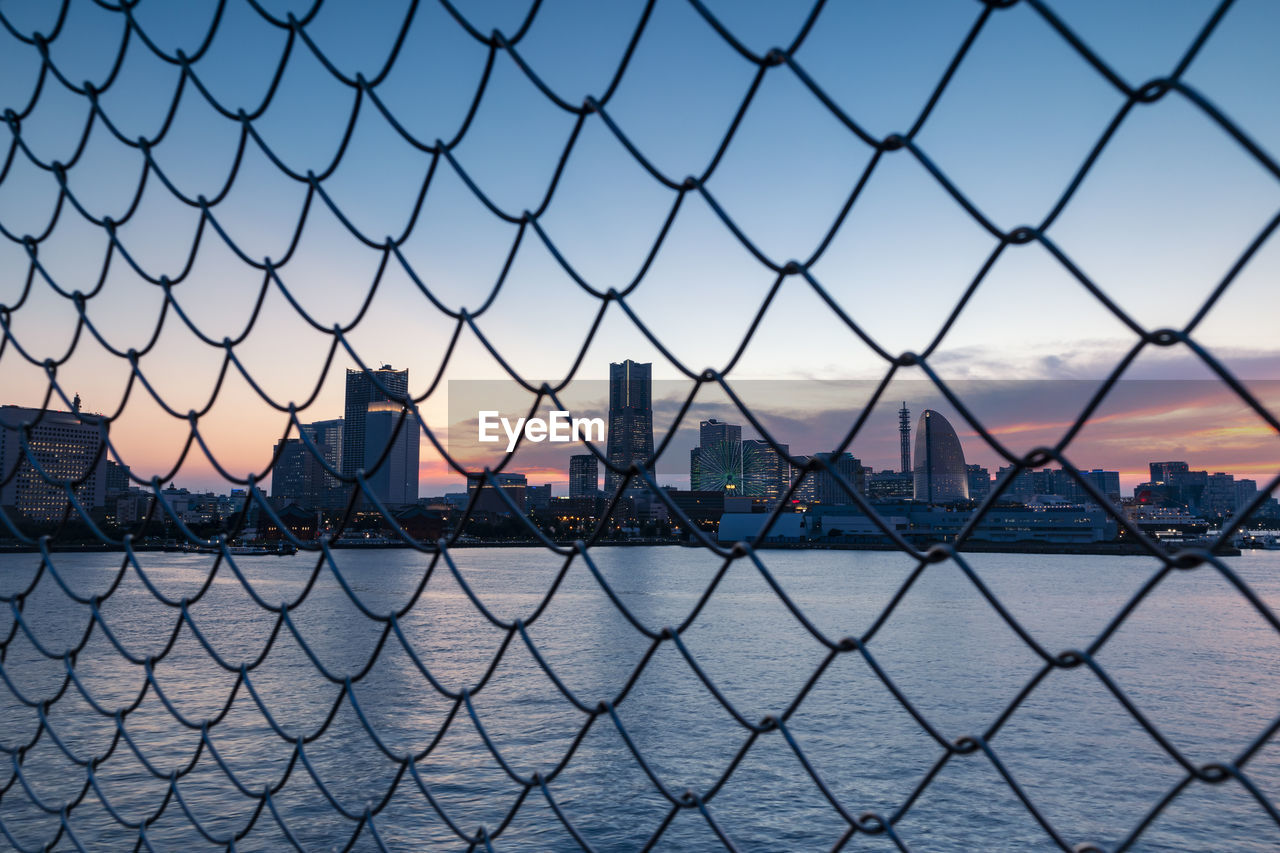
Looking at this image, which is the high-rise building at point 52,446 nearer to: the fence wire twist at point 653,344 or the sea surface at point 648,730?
the fence wire twist at point 653,344

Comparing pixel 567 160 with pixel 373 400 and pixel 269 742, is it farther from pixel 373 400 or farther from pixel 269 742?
pixel 269 742

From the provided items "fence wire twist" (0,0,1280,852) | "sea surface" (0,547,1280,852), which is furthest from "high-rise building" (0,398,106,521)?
"sea surface" (0,547,1280,852)

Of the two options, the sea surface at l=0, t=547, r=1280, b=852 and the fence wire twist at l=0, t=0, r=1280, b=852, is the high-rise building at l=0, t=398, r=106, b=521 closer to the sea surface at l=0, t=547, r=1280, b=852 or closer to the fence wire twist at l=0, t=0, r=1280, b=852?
the fence wire twist at l=0, t=0, r=1280, b=852

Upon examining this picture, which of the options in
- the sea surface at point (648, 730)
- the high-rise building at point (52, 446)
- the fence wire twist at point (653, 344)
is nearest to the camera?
the fence wire twist at point (653, 344)

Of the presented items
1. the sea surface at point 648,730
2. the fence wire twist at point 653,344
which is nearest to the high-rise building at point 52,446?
the fence wire twist at point 653,344

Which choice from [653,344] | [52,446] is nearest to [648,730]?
[52,446]

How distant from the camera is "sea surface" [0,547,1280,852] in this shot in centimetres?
952

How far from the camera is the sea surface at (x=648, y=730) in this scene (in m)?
9.52

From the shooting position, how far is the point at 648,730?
525 inches

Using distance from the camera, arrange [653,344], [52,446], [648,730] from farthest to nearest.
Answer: [648,730], [52,446], [653,344]

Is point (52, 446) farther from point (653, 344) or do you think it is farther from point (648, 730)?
point (648, 730)

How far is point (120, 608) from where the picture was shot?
87.6 feet

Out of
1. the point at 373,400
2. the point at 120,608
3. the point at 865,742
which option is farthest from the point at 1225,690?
the point at 120,608

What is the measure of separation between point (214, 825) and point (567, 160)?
10.4m
